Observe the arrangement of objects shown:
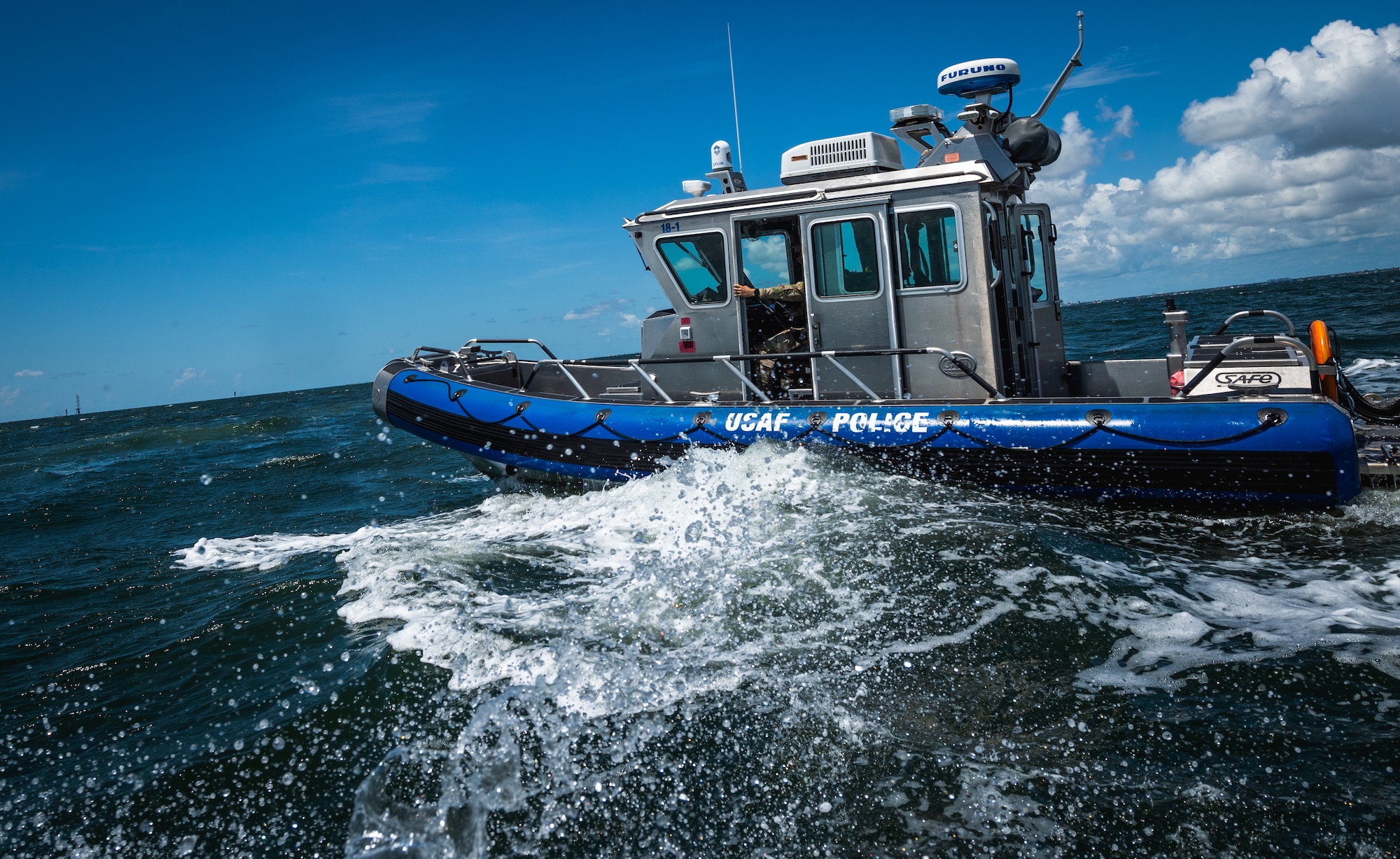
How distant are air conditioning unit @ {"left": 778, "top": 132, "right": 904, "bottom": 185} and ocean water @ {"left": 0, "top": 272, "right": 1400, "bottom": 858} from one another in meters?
2.33

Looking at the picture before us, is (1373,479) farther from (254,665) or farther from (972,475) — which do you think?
(254,665)

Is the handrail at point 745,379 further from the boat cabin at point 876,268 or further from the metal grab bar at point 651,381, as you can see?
the metal grab bar at point 651,381

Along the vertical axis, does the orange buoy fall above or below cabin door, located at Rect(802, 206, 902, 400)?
below

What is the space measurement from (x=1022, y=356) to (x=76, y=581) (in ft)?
25.9

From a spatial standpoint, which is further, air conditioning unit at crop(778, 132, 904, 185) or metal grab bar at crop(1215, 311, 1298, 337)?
air conditioning unit at crop(778, 132, 904, 185)

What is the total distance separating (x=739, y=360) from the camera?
272 inches

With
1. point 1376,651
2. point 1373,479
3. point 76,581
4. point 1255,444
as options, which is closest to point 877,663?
point 1376,651

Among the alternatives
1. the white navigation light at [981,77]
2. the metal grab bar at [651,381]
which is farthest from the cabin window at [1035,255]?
the metal grab bar at [651,381]

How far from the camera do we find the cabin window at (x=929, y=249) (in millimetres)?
6137

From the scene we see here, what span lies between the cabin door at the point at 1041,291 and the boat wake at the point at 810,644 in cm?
182

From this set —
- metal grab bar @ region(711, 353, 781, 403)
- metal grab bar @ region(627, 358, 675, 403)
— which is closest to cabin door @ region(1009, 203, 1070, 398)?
metal grab bar @ region(711, 353, 781, 403)

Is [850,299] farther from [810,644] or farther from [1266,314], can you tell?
[810,644]

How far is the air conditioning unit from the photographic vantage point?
21.5ft

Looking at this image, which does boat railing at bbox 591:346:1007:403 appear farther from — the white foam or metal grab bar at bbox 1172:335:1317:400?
the white foam
